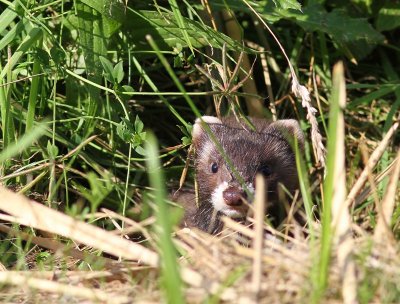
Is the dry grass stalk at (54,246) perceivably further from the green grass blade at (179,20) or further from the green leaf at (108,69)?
the green grass blade at (179,20)

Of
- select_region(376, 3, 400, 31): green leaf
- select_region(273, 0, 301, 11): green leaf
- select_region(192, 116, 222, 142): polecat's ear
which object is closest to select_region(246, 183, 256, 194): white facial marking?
select_region(192, 116, 222, 142): polecat's ear

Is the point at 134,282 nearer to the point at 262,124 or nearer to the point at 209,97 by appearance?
the point at 262,124

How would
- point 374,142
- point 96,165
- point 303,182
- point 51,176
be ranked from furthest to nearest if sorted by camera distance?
point 374,142 → point 96,165 → point 51,176 → point 303,182

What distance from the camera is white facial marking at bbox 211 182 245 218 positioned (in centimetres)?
451

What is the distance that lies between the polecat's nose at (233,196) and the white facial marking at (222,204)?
2.1 inches

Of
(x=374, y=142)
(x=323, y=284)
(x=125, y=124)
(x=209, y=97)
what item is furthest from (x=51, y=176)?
(x=374, y=142)

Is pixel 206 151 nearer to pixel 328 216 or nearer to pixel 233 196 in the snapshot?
pixel 233 196

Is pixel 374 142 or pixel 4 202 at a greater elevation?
pixel 4 202

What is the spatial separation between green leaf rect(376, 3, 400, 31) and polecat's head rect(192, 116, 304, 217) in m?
1.28

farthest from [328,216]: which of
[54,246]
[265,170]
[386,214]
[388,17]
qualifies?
[388,17]

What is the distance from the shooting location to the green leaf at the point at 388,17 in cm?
595

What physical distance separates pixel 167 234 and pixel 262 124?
307 cm

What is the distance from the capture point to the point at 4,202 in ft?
10.2

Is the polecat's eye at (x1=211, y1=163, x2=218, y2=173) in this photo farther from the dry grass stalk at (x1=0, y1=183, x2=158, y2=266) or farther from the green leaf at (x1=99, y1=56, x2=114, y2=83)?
the dry grass stalk at (x1=0, y1=183, x2=158, y2=266)
